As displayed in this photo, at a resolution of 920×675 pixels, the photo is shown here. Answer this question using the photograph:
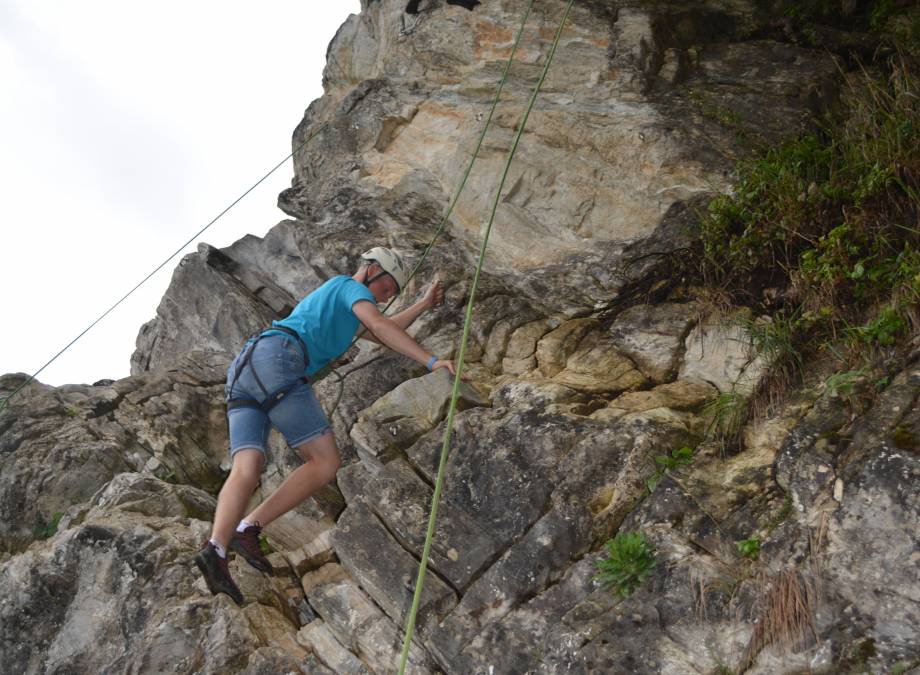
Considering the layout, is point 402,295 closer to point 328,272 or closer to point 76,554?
point 328,272

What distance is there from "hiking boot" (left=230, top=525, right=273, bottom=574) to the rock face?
549mm

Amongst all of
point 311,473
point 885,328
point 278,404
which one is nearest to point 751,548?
point 885,328

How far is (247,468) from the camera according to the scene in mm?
5746

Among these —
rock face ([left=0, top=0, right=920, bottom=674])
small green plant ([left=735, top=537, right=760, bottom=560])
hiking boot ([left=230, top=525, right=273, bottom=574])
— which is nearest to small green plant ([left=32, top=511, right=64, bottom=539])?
rock face ([left=0, top=0, right=920, bottom=674])

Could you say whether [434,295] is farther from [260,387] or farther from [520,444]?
[260,387]

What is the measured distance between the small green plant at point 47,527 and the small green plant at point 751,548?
663cm

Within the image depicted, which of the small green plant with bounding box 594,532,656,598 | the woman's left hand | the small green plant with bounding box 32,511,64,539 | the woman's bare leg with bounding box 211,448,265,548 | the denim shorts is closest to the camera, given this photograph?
the small green plant with bounding box 594,532,656,598

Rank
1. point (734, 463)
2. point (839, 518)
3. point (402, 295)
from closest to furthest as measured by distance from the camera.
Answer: point (839, 518) < point (734, 463) < point (402, 295)

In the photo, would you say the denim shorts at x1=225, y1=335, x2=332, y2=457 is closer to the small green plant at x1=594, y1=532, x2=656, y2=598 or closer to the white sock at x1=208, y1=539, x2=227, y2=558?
the white sock at x1=208, y1=539, x2=227, y2=558

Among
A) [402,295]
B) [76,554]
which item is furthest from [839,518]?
[76,554]

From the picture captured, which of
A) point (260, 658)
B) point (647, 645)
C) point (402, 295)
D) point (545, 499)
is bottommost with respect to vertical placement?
point (647, 645)

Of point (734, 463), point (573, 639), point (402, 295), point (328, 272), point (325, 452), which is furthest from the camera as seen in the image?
point (328, 272)

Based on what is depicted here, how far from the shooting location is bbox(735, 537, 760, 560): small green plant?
4711mm

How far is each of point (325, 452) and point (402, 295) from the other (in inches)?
106
